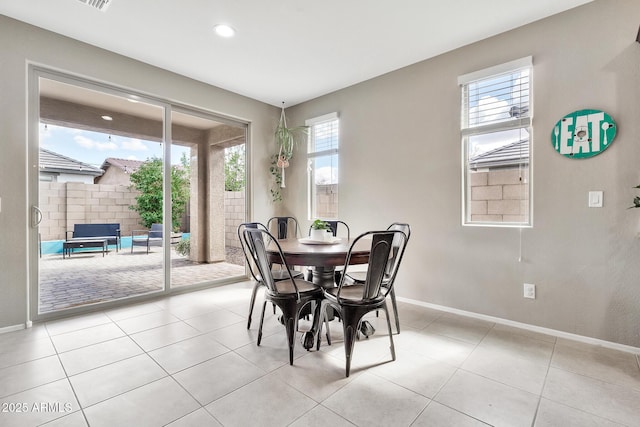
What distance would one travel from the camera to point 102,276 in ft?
10.7

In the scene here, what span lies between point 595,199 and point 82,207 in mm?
4752

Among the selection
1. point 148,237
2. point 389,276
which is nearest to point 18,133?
point 148,237

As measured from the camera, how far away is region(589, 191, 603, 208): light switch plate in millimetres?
2304

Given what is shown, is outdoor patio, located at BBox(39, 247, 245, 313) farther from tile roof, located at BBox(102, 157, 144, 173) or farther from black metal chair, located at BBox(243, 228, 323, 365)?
black metal chair, located at BBox(243, 228, 323, 365)

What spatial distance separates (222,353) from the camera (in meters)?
2.18

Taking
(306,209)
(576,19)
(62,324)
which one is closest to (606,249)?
(576,19)

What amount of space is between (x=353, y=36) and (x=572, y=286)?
294 cm

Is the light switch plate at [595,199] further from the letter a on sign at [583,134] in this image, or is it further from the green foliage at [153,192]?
the green foliage at [153,192]

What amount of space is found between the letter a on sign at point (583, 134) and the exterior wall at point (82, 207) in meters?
4.33

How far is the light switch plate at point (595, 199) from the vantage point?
2304 millimetres

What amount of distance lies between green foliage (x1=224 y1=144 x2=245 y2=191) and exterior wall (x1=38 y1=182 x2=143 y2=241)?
1.34 meters

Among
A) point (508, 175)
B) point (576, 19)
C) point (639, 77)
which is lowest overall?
point (508, 175)

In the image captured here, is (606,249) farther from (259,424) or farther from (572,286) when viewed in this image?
(259,424)

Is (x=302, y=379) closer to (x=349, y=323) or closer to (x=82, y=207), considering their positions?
(x=349, y=323)
